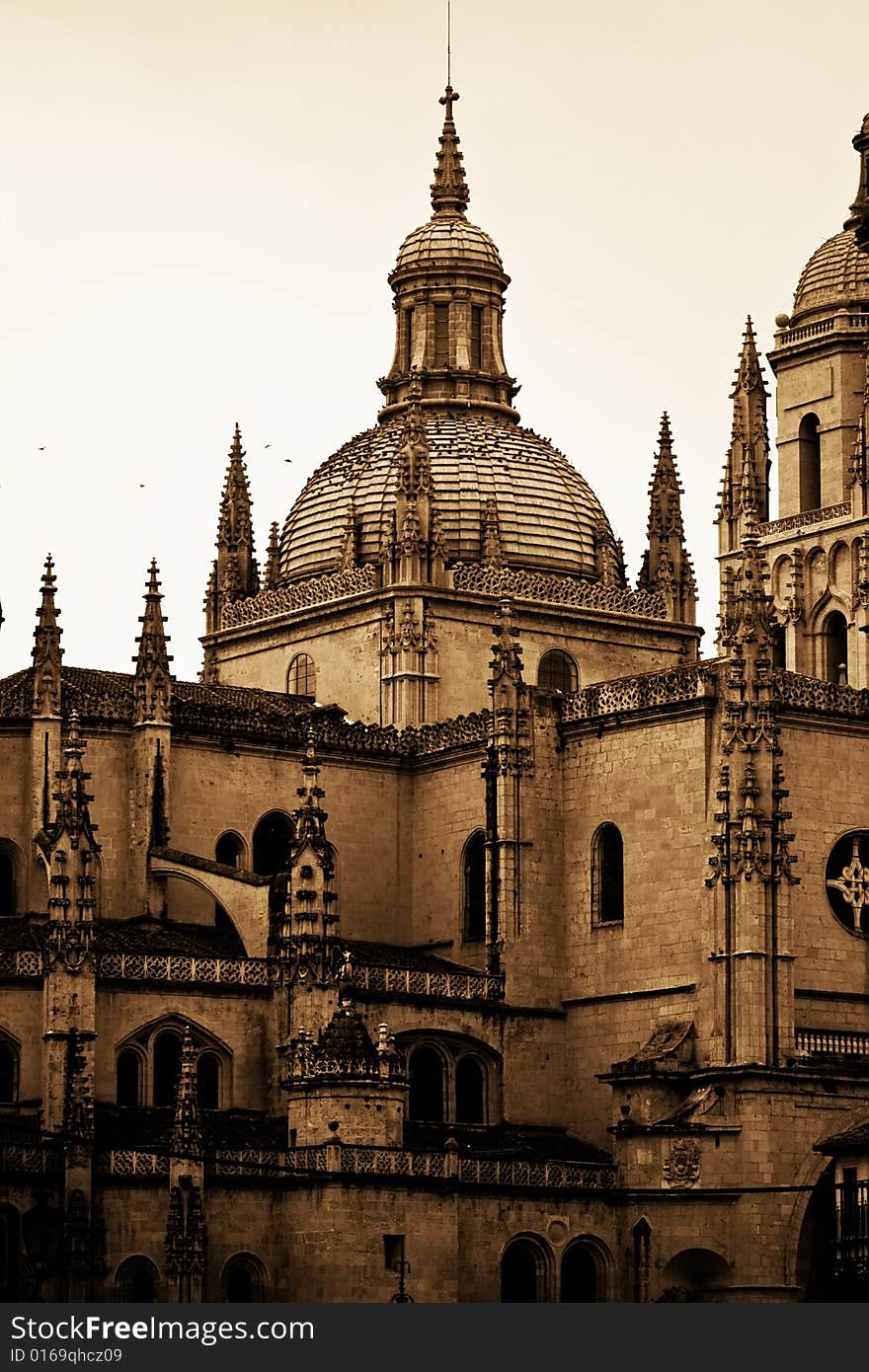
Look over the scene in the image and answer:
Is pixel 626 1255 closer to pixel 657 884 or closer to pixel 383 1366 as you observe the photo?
pixel 657 884

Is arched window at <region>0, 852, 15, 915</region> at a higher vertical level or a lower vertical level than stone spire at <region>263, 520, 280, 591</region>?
lower

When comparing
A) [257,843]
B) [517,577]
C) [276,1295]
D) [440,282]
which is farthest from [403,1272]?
[440,282]

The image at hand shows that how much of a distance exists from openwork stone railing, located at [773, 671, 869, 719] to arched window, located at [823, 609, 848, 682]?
15.0 m

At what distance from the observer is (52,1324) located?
257ft

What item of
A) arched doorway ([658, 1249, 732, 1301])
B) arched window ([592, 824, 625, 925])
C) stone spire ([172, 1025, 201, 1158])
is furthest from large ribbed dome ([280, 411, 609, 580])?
stone spire ([172, 1025, 201, 1158])

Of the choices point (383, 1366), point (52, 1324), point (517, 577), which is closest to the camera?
point (383, 1366)

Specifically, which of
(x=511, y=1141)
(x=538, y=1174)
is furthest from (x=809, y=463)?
(x=538, y=1174)

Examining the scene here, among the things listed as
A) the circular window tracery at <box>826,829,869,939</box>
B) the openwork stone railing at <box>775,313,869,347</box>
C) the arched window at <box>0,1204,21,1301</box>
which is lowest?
the arched window at <box>0,1204,21,1301</box>

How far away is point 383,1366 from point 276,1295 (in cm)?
2016

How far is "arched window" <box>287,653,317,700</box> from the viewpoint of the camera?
115 metres

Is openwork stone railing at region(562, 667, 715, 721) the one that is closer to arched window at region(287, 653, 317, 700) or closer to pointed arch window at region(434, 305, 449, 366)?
arched window at region(287, 653, 317, 700)

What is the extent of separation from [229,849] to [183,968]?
28.3ft

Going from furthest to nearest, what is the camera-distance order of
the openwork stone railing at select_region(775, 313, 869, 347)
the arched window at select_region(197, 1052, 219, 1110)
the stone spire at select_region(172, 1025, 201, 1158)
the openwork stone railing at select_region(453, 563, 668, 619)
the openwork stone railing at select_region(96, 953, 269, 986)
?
1. the openwork stone railing at select_region(775, 313, 869, 347)
2. the openwork stone railing at select_region(453, 563, 668, 619)
3. the arched window at select_region(197, 1052, 219, 1110)
4. the openwork stone railing at select_region(96, 953, 269, 986)
5. the stone spire at select_region(172, 1025, 201, 1158)

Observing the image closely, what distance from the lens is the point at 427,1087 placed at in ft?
332
